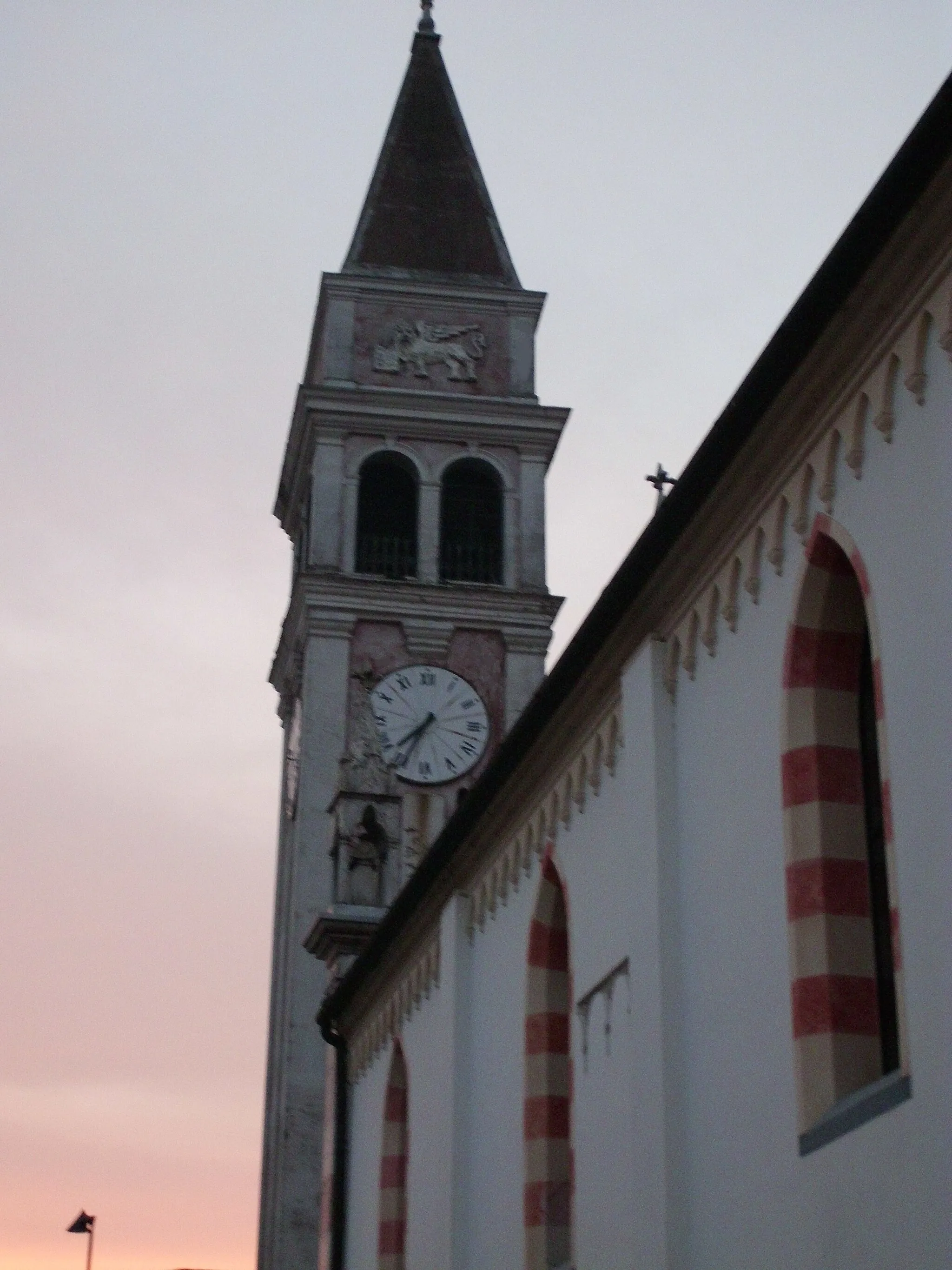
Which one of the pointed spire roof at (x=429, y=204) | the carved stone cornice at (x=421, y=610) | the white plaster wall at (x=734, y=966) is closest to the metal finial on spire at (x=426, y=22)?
the pointed spire roof at (x=429, y=204)

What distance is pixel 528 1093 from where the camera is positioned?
680 inches

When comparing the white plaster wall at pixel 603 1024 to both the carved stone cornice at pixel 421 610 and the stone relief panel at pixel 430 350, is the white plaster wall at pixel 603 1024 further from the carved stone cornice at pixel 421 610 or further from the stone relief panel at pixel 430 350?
the stone relief panel at pixel 430 350

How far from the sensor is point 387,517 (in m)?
39.0

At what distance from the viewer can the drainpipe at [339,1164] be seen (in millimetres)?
25344

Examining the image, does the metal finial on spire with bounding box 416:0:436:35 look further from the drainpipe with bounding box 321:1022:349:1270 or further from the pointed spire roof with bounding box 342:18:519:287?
the drainpipe with bounding box 321:1022:349:1270

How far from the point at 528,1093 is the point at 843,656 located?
630 centimetres

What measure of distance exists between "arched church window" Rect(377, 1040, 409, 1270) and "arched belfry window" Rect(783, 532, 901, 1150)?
1130 cm

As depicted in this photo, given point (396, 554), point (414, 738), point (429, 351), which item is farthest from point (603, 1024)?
point (429, 351)

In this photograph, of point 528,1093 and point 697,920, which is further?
point 528,1093

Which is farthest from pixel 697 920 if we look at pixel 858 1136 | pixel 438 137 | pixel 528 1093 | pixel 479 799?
pixel 438 137

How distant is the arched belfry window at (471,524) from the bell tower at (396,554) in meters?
0.04

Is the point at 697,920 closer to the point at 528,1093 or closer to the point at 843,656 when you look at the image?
the point at 843,656

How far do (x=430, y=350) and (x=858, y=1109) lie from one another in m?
29.9

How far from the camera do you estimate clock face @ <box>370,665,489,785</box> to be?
118ft
